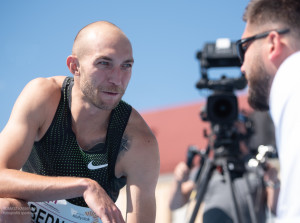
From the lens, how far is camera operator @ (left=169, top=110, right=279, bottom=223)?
361cm

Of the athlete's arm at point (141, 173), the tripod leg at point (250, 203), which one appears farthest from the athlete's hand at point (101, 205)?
the tripod leg at point (250, 203)

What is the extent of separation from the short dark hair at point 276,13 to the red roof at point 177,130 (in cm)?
1195

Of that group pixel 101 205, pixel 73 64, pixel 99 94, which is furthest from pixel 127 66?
pixel 101 205

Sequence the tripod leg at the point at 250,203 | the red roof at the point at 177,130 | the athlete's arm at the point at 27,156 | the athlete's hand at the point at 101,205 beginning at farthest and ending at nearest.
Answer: the red roof at the point at 177,130, the tripod leg at the point at 250,203, the athlete's arm at the point at 27,156, the athlete's hand at the point at 101,205

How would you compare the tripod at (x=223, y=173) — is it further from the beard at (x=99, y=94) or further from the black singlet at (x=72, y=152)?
the beard at (x=99, y=94)

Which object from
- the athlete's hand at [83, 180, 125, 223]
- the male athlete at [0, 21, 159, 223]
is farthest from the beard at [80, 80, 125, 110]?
the athlete's hand at [83, 180, 125, 223]

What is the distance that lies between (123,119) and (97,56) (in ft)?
1.44

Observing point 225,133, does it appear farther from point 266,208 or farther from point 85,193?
point 85,193

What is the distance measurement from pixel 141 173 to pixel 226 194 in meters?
1.40

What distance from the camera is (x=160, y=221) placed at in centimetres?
1195

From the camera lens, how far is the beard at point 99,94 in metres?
2.53

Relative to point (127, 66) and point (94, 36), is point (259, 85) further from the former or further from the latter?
point (94, 36)

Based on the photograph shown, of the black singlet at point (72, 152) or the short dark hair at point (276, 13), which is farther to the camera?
the black singlet at point (72, 152)

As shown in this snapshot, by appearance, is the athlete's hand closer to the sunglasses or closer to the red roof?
the sunglasses
